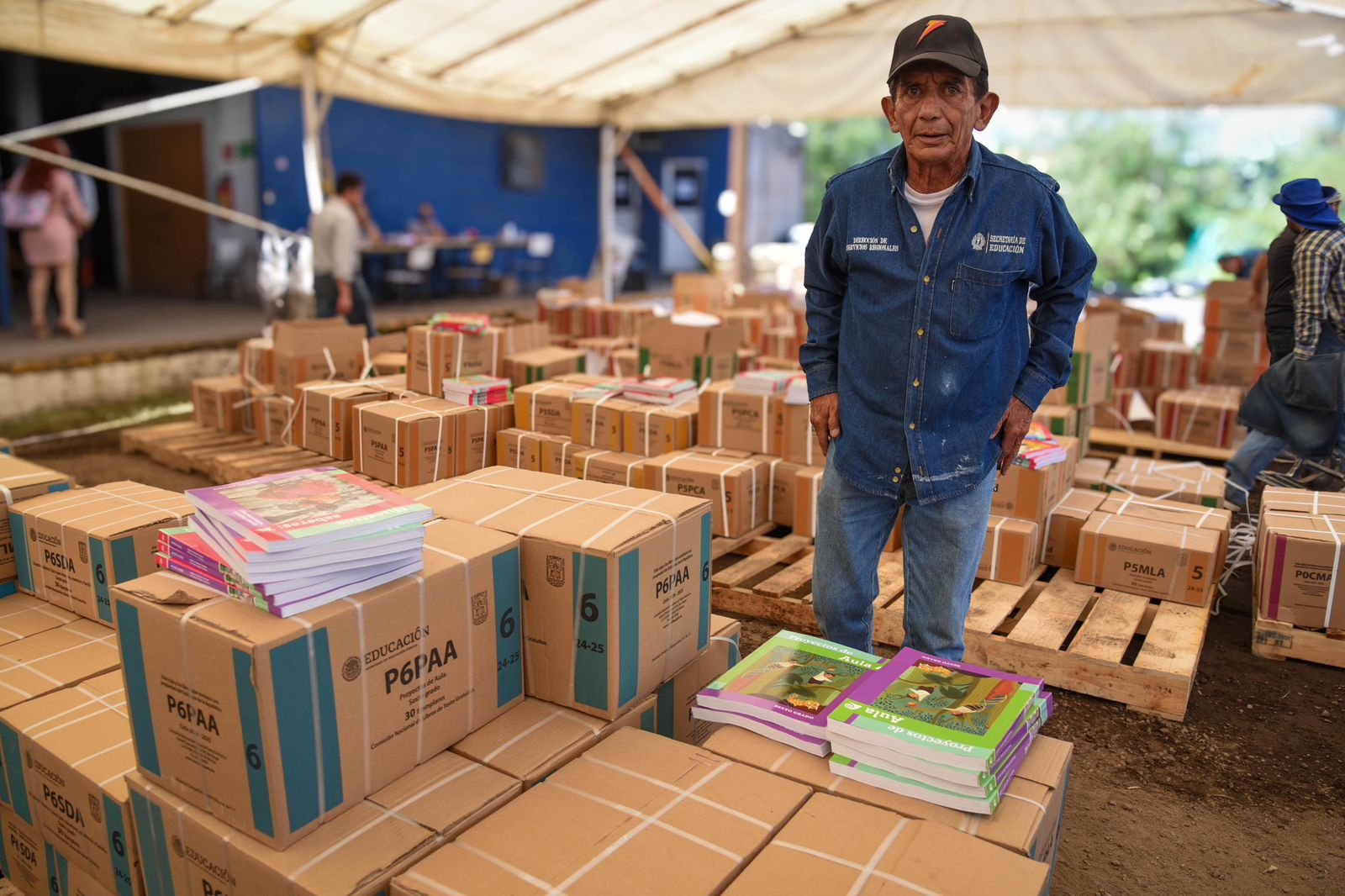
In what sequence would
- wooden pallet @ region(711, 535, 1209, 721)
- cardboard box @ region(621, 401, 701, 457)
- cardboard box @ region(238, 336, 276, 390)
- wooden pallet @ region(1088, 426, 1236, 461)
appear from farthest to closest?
1. wooden pallet @ region(1088, 426, 1236, 461)
2. cardboard box @ region(238, 336, 276, 390)
3. cardboard box @ region(621, 401, 701, 457)
4. wooden pallet @ region(711, 535, 1209, 721)

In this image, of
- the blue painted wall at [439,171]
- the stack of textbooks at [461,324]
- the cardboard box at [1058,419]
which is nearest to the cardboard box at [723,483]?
the stack of textbooks at [461,324]

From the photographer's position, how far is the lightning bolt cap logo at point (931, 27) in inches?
81.2

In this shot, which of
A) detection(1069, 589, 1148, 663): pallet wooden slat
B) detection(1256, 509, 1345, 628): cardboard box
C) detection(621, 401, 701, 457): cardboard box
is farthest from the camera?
detection(621, 401, 701, 457): cardboard box

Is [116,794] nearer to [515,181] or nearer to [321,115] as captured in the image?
[321,115]

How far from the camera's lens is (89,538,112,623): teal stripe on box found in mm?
2615

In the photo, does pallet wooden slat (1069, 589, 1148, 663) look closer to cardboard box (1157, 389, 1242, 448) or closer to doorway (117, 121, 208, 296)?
cardboard box (1157, 389, 1242, 448)

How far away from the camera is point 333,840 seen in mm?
1671

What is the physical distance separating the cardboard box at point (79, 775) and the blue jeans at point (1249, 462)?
514 centimetres

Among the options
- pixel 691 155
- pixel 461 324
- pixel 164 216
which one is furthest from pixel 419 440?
pixel 691 155

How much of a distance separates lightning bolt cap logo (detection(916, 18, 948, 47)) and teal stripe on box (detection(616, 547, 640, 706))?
1270 mm

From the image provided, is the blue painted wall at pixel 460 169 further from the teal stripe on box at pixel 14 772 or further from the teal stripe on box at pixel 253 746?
the teal stripe on box at pixel 253 746

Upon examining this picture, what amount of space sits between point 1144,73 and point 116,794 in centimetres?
833

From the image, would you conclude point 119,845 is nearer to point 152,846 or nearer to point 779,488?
point 152,846

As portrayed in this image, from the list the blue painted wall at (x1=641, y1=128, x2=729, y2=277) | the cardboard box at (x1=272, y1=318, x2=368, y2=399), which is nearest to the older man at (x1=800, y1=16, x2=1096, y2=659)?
the cardboard box at (x1=272, y1=318, x2=368, y2=399)
